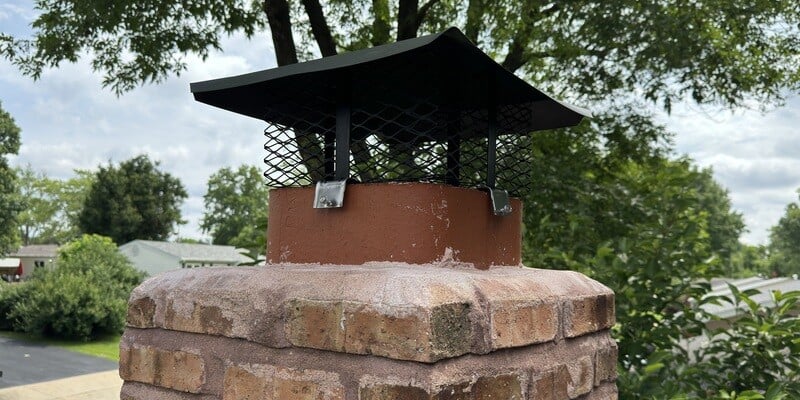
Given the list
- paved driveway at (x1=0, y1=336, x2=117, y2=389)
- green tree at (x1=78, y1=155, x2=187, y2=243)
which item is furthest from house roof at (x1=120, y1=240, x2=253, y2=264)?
paved driveway at (x1=0, y1=336, x2=117, y2=389)

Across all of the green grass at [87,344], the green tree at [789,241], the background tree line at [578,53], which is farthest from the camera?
the green tree at [789,241]

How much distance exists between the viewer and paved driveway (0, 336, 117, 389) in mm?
10234

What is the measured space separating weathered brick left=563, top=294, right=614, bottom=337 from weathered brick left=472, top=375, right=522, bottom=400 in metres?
0.24

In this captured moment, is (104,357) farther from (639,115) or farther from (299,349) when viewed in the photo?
(299,349)

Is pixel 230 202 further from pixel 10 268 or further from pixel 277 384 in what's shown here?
pixel 277 384

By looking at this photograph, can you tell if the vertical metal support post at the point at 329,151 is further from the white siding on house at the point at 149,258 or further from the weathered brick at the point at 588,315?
the white siding on house at the point at 149,258

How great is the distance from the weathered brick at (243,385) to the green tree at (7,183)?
94.4 feet

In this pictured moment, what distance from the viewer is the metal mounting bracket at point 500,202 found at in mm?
1418

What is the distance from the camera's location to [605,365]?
1.51 meters

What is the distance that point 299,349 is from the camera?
1162 mm

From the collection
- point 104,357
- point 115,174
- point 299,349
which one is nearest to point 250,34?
point 299,349

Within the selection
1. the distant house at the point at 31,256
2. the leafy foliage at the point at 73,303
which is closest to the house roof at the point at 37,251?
the distant house at the point at 31,256

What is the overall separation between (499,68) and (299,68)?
0.42 meters

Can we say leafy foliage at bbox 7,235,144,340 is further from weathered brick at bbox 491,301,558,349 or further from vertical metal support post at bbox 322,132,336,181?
weathered brick at bbox 491,301,558,349
